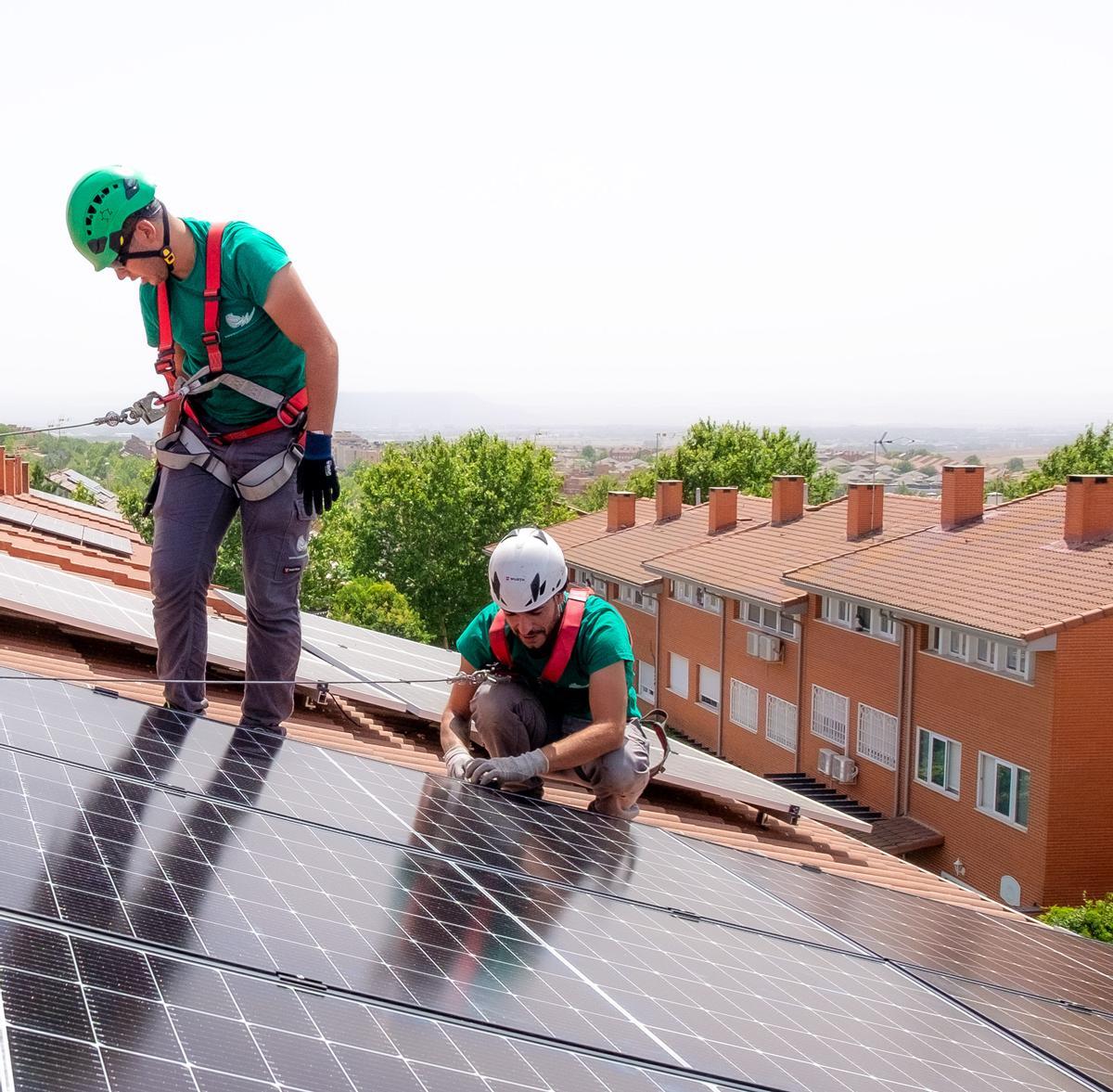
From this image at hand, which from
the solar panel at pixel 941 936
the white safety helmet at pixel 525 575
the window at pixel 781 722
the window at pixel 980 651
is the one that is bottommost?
the window at pixel 781 722

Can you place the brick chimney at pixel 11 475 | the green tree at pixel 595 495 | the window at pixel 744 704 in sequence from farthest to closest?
the green tree at pixel 595 495
the window at pixel 744 704
the brick chimney at pixel 11 475

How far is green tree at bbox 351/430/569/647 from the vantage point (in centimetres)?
7288

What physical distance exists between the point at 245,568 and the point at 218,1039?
13.1 ft

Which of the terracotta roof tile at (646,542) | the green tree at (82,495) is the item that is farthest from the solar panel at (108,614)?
the green tree at (82,495)

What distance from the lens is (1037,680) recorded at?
2994 cm

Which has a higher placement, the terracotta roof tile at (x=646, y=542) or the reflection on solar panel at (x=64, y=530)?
the reflection on solar panel at (x=64, y=530)

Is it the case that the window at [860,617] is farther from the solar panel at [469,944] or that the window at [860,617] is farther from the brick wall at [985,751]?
the solar panel at [469,944]

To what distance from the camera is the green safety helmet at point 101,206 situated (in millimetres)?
5777

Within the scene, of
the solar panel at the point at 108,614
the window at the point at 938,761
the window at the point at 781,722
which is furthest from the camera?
the window at the point at 781,722

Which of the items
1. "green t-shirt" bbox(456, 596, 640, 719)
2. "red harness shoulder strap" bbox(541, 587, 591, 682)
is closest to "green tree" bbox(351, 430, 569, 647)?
"green t-shirt" bbox(456, 596, 640, 719)

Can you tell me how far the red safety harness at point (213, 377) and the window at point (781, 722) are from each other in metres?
36.3

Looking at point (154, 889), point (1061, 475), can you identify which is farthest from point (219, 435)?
point (1061, 475)

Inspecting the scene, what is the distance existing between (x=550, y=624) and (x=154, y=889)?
10.7ft

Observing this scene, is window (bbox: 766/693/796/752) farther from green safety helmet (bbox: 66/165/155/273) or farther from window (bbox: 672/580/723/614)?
green safety helmet (bbox: 66/165/155/273)
